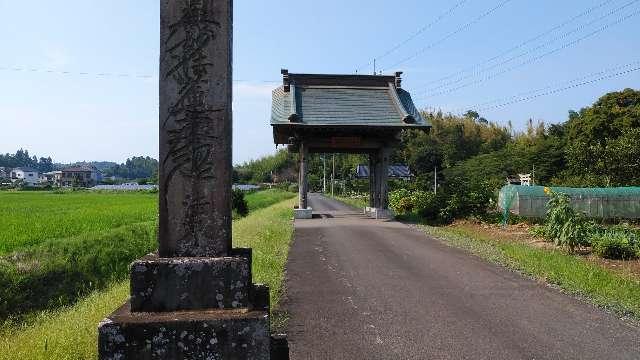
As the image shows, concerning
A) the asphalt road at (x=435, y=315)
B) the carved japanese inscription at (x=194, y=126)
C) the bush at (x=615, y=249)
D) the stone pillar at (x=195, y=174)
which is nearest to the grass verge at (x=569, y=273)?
the asphalt road at (x=435, y=315)

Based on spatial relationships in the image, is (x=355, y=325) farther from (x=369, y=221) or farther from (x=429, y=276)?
(x=369, y=221)

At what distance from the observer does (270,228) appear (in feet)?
52.4

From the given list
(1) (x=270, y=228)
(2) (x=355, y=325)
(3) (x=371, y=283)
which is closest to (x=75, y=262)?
(1) (x=270, y=228)

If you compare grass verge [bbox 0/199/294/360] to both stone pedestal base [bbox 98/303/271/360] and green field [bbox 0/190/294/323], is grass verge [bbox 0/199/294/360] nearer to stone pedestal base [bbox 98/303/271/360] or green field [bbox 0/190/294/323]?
green field [bbox 0/190/294/323]

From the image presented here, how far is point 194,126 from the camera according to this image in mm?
3547

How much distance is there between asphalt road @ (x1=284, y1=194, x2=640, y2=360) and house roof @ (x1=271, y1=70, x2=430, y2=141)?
9398 mm

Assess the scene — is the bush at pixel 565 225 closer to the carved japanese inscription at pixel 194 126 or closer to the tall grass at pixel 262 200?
the carved japanese inscription at pixel 194 126

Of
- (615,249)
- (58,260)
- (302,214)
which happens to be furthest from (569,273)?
(302,214)

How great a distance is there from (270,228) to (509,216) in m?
9.21

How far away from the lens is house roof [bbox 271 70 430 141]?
19703 millimetres

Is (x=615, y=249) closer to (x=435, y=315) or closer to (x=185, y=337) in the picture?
(x=435, y=315)

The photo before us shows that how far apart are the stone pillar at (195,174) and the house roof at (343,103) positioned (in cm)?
1537

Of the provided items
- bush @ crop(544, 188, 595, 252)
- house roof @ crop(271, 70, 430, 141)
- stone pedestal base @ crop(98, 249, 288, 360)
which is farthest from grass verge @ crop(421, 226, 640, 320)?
house roof @ crop(271, 70, 430, 141)

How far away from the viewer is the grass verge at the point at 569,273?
7.34 meters
